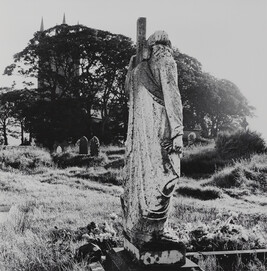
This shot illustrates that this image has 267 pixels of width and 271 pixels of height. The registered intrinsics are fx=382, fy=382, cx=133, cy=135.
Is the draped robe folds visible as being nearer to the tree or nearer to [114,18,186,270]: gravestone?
[114,18,186,270]: gravestone

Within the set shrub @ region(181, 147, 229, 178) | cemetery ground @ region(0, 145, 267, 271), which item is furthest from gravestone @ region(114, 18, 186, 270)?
shrub @ region(181, 147, 229, 178)

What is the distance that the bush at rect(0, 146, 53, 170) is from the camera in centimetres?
1875

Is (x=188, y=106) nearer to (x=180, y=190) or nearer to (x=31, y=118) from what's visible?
(x=31, y=118)

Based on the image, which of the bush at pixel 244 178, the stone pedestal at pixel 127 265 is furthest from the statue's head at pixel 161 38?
the bush at pixel 244 178

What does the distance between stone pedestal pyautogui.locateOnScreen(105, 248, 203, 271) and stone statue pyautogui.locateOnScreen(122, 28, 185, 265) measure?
0.20 ft

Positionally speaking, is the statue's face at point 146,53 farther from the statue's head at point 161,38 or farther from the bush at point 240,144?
the bush at point 240,144

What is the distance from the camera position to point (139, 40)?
4160mm

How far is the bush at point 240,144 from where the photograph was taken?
2004 centimetres

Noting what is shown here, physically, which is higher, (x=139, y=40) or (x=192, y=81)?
(x=192, y=81)

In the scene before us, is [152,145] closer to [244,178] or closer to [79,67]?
[244,178]

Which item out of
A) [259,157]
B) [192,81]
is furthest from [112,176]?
[192,81]

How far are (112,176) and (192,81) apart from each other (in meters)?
26.8

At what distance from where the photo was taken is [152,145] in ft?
12.2

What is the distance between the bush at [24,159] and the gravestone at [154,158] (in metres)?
15.1
